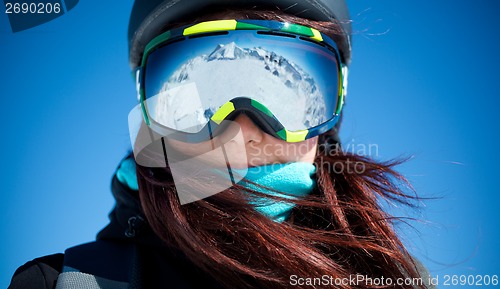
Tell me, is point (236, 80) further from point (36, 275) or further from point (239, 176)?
point (36, 275)

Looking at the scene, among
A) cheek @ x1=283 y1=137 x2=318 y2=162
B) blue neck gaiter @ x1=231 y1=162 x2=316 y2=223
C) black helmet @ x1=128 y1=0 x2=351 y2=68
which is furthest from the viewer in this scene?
black helmet @ x1=128 y1=0 x2=351 y2=68

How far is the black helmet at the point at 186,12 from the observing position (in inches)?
56.1

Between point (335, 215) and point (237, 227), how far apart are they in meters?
0.33

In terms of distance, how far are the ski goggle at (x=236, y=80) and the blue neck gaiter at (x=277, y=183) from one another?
4.5 inches

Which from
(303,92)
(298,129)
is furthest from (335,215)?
(303,92)

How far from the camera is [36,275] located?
3.43 feet

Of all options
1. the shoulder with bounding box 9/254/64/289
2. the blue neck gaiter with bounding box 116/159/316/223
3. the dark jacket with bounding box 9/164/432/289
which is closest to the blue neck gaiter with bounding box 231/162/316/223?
the blue neck gaiter with bounding box 116/159/316/223

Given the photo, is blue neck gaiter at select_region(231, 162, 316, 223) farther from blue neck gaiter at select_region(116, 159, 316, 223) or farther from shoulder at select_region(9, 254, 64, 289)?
shoulder at select_region(9, 254, 64, 289)

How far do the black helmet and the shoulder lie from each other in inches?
37.3

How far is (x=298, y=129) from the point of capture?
1334mm

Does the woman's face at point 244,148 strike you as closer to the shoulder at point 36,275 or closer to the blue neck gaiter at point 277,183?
the blue neck gaiter at point 277,183

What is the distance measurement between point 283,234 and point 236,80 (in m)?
0.55

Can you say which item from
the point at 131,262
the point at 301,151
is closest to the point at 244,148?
the point at 301,151

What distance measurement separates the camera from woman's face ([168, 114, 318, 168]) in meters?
1.18
